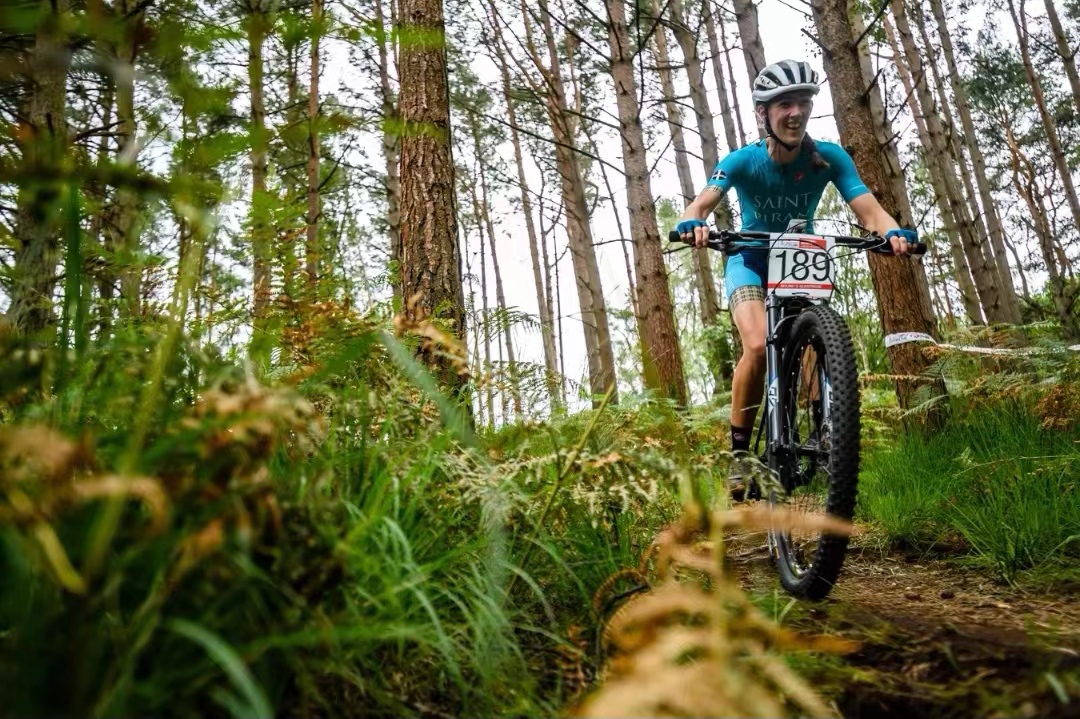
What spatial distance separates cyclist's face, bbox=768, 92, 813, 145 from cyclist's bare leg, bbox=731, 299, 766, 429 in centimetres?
92

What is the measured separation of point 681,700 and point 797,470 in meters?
2.35

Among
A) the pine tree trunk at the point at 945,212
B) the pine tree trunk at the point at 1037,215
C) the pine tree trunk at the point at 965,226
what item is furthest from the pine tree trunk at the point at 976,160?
the pine tree trunk at the point at 1037,215

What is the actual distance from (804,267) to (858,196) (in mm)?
805

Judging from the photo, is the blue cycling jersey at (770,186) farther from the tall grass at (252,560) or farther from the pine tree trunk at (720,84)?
the pine tree trunk at (720,84)

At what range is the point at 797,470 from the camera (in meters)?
2.82

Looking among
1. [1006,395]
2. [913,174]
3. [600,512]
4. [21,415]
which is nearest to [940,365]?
[1006,395]

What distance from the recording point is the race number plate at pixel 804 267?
2967 millimetres

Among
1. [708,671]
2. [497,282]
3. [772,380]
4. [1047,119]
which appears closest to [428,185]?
[772,380]

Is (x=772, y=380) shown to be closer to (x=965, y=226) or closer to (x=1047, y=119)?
(x=965, y=226)

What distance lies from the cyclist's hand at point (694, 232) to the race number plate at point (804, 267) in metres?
0.32

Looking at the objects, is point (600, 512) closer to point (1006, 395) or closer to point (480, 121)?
point (1006, 395)

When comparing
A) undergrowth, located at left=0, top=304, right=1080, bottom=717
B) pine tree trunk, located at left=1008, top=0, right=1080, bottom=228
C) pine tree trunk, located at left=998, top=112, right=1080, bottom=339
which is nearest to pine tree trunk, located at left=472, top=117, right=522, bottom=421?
undergrowth, located at left=0, top=304, right=1080, bottom=717

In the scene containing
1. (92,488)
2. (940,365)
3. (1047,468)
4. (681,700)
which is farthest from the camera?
(940,365)

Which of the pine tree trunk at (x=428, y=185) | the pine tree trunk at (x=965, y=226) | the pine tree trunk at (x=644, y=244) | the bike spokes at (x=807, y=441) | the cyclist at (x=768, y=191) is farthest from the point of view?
the pine tree trunk at (x=965, y=226)
